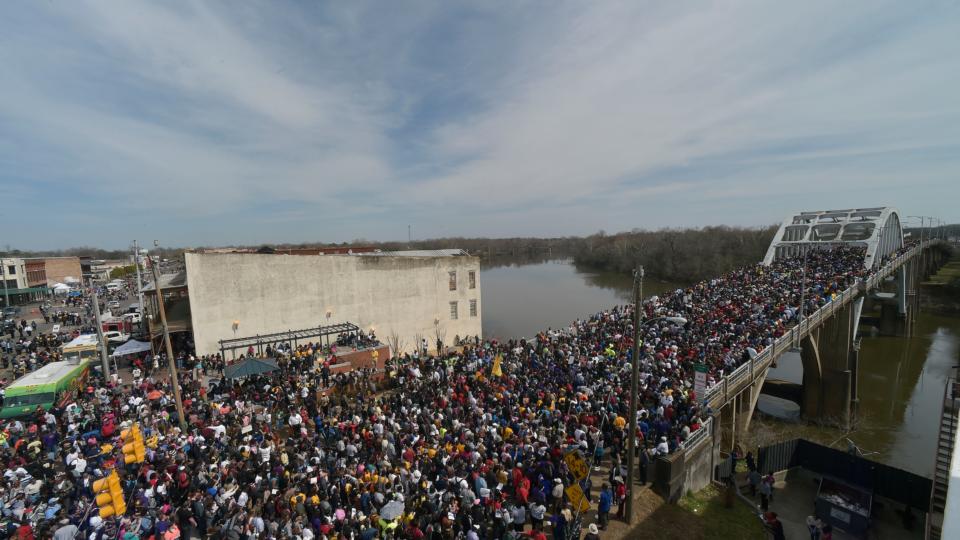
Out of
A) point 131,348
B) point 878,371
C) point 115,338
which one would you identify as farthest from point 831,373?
point 115,338

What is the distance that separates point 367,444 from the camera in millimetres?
12898

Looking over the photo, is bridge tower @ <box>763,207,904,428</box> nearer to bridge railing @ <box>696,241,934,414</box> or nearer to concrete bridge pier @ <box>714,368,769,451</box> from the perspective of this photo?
bridge railing @ <box>696,241,934,414</box>

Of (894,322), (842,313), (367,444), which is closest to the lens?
(367,444)

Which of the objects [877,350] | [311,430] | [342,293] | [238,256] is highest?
[238,256]

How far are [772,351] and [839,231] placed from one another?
43208mm

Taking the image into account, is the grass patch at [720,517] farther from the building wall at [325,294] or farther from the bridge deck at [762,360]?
the building wall at [325,294]

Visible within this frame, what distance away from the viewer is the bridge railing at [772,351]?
54.2 ft

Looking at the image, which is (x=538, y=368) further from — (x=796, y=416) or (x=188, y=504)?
(x=796, y=416)

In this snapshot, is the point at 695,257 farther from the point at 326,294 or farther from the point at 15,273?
the point at 15,273

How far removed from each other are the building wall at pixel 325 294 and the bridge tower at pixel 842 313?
23903 millimetres

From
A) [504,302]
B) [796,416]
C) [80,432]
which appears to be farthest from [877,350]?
[80,432]

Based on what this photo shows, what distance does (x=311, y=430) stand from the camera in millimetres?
14531

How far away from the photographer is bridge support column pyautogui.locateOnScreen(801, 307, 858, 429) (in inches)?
1081

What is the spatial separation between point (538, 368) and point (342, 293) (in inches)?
616
